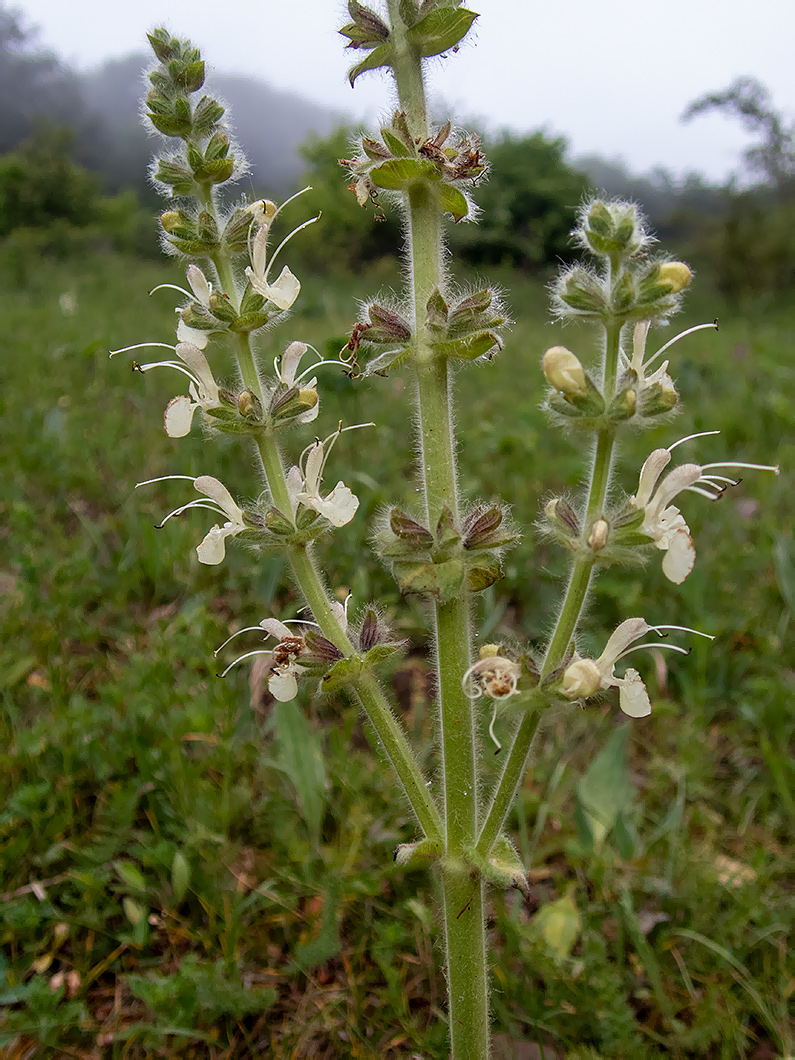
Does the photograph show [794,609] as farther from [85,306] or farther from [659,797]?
[85,306]

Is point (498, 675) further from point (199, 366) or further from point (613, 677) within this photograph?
point (199, 366)

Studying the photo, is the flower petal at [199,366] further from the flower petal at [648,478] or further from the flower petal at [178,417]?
the flower petal at [648,478]

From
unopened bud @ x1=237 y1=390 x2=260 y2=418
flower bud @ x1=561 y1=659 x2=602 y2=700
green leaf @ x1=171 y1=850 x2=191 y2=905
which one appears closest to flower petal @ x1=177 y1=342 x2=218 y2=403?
unopened bud @ x1=237 y1=390 x2=260 y2=418

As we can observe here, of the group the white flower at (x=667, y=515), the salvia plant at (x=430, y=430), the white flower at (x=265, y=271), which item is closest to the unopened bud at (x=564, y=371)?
the salvia plant at (x=430, y=430)

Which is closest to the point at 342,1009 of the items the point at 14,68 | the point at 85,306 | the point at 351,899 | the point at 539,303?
the point at 351,899

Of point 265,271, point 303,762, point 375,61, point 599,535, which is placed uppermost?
Result: point 375,61

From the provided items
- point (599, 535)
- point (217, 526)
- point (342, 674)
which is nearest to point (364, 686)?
point (342, 674)
